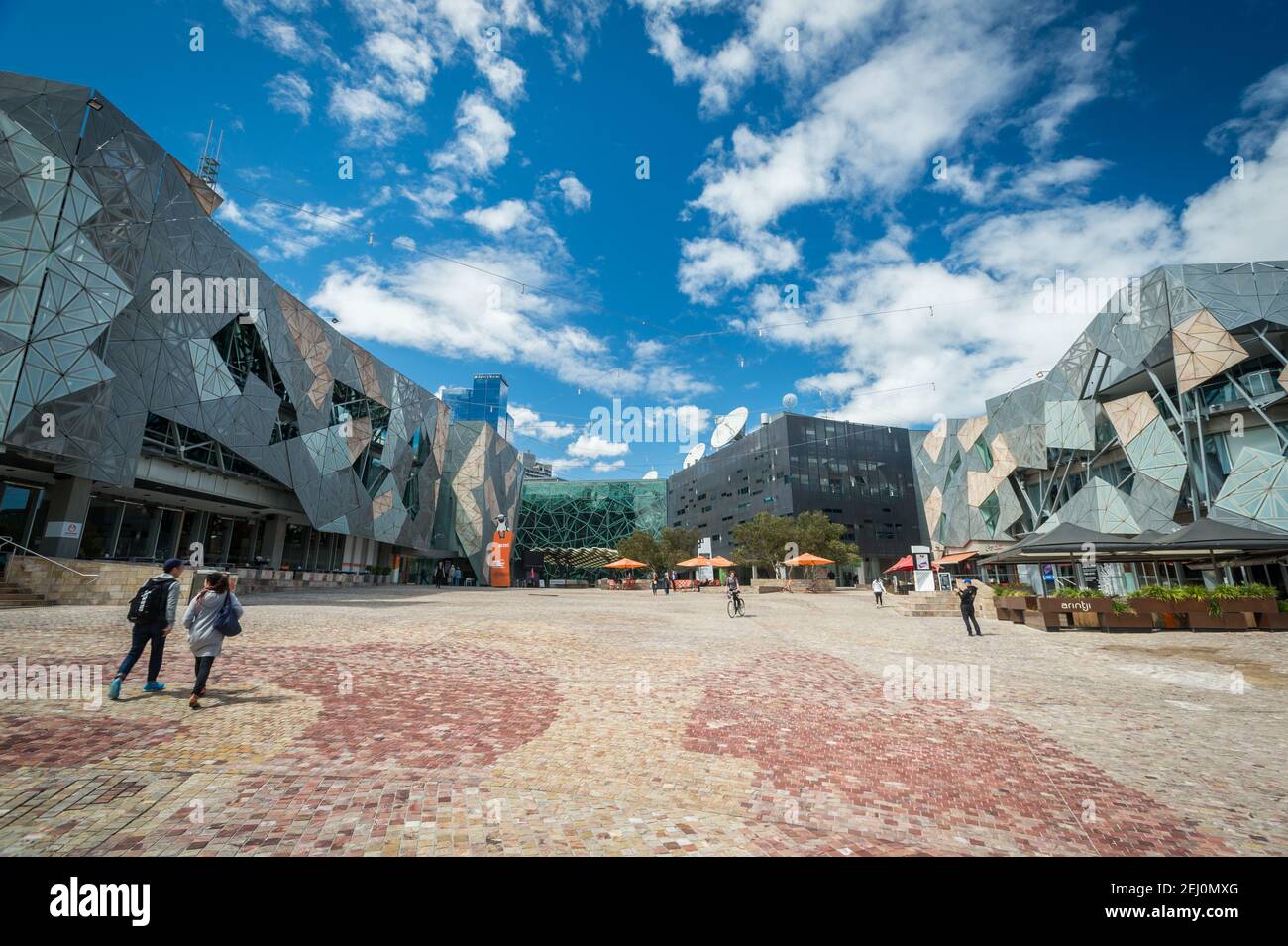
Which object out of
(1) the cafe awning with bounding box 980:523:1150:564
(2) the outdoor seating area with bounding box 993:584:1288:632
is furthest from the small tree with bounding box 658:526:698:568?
(2) the outdoor seating area with bounding box 993:584:1288:632

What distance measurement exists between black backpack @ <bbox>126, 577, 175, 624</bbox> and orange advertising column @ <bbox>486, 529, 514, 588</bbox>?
158ft

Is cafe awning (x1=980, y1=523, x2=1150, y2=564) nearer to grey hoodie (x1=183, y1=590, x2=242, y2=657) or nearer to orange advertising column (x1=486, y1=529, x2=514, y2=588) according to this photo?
grey hoodie (x1=183, y1=590, x2=242, y2=657)

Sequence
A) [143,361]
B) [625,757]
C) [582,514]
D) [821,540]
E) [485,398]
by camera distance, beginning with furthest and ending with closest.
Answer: [485,398] → [582,514] → [821,540] → [143,361] → [625,757]

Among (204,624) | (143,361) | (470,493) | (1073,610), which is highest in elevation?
(143,361)

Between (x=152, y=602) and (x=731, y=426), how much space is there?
3113 inches

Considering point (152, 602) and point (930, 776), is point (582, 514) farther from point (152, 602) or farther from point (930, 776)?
point (930, 776)

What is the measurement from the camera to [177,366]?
74.9 ft

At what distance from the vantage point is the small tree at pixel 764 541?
46.2 m

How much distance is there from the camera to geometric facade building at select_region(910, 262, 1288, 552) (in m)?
25.2

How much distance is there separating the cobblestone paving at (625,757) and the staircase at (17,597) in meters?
7.12

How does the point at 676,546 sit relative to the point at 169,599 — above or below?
above

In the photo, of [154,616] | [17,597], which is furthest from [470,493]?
[154,616]

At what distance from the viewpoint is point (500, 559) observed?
181 ft
